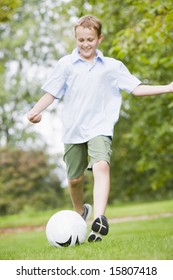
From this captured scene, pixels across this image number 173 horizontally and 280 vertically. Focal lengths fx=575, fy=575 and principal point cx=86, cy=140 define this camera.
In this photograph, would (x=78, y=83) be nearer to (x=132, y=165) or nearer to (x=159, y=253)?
(x=159, y=253)

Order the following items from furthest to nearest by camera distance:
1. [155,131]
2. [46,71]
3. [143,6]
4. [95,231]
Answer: [46,71]
[155,131]
[143,6]
[95,231]

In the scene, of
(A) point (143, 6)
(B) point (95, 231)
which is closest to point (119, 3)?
(A) point (143, 6)

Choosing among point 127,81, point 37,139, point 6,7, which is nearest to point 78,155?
point 127,81

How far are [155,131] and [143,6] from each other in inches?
234

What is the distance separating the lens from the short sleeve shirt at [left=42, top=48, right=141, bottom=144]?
489 cm

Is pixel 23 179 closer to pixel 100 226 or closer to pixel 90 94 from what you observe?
pixel 90 94

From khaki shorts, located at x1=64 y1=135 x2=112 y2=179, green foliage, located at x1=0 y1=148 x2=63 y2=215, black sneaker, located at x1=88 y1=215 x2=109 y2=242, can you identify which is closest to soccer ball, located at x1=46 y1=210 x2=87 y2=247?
black sneaker, located at x1=88 y1=215 x2=109 y2=242

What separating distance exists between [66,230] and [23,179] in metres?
16.2

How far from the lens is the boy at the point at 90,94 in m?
4.83

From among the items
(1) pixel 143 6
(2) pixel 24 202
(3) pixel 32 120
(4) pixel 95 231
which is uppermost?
(1) pixel 143 6

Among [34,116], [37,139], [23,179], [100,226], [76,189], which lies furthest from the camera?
[37,139]

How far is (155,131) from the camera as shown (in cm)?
1374

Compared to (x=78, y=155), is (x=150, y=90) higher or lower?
higher

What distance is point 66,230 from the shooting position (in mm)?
4488
